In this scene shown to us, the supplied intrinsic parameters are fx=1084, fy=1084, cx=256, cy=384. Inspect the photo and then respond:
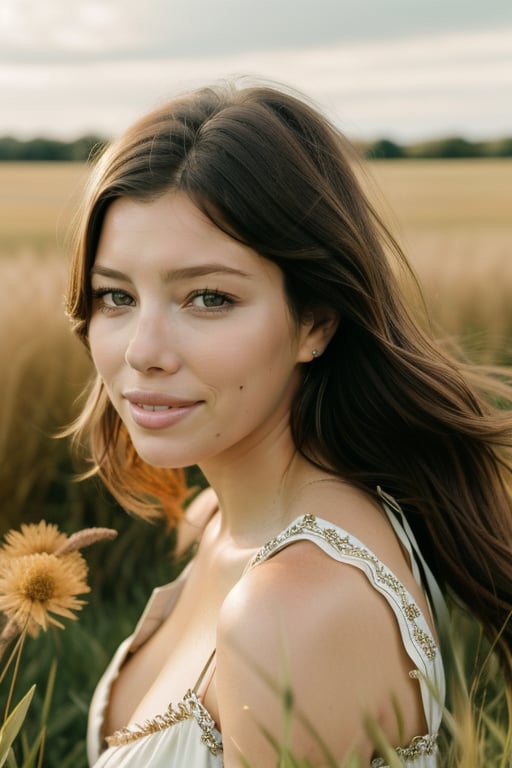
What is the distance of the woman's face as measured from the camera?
1.46 metres

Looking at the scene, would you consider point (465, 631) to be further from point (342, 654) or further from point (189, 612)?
point (342, 654)

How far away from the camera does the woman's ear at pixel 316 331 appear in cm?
159

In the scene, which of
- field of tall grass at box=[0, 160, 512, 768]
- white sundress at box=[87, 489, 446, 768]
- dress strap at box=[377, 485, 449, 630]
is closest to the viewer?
white sundress at box=[87, 489, 446, 768]

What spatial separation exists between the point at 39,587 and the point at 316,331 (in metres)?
0.57

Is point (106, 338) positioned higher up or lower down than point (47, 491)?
higher up

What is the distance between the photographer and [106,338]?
1582mm

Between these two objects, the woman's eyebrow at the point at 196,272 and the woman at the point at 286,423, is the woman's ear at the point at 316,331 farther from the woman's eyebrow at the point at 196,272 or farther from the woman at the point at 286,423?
the woman's eyebrow at the point at 196,272

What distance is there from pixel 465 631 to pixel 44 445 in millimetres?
1403

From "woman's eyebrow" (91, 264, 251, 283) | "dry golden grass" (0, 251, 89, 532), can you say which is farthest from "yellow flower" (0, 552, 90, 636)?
"dry golden grass" (0, 251, 89, 532)

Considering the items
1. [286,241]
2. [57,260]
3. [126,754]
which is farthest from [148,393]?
[57,260]

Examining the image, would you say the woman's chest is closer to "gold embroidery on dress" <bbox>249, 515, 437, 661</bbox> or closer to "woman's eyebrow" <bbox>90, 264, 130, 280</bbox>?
"gold embroidery on dress" <bbox>249, 515, 437, 661</bbox>

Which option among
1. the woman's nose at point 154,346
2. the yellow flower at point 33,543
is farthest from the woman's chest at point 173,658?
the woman's nose at point 154,346

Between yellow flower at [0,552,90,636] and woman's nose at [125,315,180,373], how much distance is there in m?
0.30

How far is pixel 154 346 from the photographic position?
1.47 metres
